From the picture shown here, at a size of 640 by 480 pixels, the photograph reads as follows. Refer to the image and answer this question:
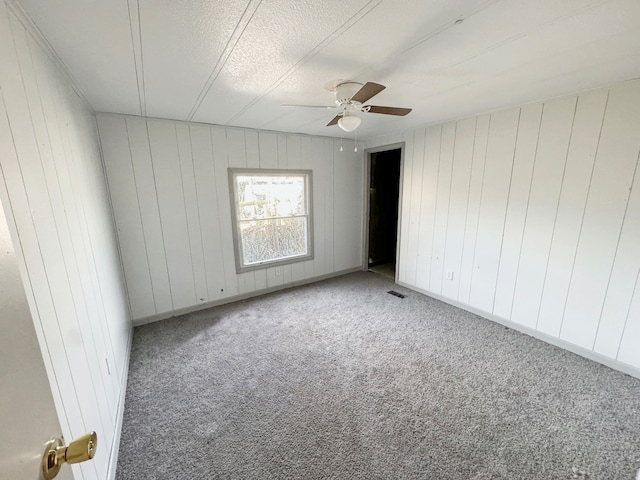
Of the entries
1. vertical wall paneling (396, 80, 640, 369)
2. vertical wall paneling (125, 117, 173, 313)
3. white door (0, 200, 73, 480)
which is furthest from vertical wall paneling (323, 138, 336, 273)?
white door (0, 200, 73, 480)

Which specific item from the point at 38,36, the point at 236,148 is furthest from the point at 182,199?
the point at 38,36

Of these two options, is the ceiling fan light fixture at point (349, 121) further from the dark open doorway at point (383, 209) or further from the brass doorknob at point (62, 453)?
the dark open doorway at point (383, 209)

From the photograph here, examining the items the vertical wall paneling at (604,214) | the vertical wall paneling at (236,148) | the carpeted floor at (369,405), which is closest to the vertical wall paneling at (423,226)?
the carpeted floor at (369,405)

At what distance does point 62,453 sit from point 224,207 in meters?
3.07

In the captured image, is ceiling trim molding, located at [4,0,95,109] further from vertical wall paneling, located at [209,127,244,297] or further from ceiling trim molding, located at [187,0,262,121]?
vertical wall paneling, located at [209,127,244,297]

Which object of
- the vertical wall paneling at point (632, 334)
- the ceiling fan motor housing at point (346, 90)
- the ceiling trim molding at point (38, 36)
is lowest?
the vertical wall paneling at point (632, 334)

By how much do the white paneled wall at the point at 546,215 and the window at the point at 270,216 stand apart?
1762 mm

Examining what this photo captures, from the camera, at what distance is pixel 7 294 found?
0.51m

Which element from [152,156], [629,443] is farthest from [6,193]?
[629,443]

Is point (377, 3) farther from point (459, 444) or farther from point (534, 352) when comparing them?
point (534, 352)

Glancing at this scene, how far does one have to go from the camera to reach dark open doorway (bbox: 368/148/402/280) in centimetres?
501

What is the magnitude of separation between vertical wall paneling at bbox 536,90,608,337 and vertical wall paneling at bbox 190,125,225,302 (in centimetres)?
368

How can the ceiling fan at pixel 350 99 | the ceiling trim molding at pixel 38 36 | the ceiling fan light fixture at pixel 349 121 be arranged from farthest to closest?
1. the ceiling fan light fixture at pixel 349 121
2. the ceiling fan at pixel 350 99
3. the ceiling trim molding at pixel 38 36

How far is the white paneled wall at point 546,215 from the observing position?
219cm
